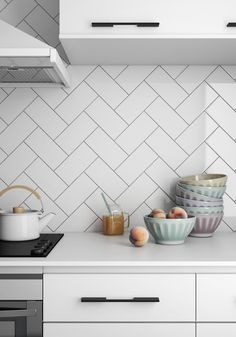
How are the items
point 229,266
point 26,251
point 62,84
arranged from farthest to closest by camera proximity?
point 62,84 → point 26,251 → point 229,266

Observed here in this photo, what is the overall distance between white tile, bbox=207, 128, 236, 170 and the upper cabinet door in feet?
1.97

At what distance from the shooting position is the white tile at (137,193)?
8.12 feet

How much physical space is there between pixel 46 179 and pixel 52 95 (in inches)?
15.9

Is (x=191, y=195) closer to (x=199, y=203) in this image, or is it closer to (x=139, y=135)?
(x=199, y=203)

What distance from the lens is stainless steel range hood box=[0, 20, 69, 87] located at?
6.12 ft

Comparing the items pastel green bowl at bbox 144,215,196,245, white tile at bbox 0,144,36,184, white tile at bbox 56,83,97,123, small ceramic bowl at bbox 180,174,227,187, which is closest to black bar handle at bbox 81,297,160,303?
pastel green bowl at bbox 144,215,196,245

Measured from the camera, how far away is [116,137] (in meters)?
2.48

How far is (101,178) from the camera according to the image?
2.48 m

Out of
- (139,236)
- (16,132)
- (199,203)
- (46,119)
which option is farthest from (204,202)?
(16,132)

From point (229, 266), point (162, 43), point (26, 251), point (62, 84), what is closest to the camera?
point (229, 266)

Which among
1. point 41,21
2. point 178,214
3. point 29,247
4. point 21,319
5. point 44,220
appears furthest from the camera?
point 41,21

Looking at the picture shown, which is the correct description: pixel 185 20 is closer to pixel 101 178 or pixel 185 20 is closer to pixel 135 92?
pixel 135 92

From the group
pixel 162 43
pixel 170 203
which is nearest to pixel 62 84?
pixel 162 43

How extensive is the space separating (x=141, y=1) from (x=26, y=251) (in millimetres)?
1054
